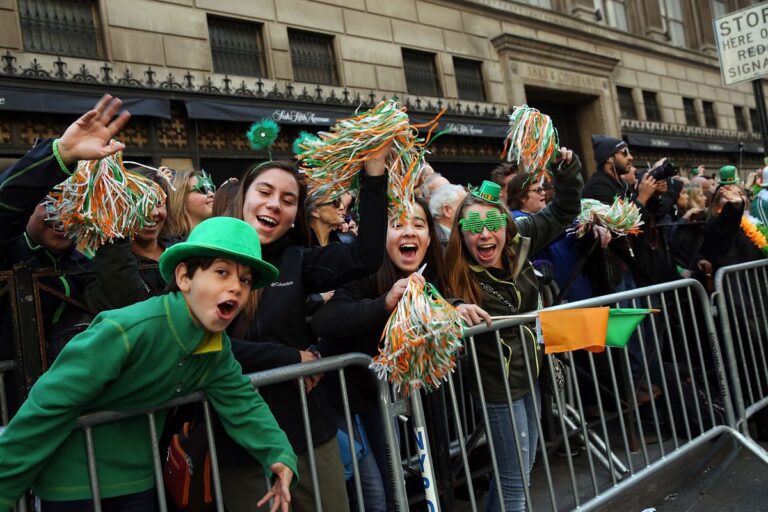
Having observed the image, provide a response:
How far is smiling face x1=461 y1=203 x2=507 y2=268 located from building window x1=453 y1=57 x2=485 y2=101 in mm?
11571

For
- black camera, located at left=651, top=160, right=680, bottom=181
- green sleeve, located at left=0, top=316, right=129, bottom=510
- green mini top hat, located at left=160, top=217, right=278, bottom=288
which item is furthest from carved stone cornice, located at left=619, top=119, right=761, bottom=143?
green sleeve, located at left=0, top=316, right=129, bottom=510

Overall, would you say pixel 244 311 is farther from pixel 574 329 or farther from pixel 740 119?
pixel 740 119

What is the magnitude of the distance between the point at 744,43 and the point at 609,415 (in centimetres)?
450

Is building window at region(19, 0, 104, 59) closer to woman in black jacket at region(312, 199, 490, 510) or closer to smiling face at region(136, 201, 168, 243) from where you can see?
smiling face at region(136, 201, 168, 243)

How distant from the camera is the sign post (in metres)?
6.55

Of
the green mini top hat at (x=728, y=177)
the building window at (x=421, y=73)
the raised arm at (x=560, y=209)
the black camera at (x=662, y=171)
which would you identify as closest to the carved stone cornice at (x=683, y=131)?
the building window at (x=421, y=73)

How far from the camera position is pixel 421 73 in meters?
13.6

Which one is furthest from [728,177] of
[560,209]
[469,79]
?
[469,79]

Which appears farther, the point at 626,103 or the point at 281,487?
the point at 626,103

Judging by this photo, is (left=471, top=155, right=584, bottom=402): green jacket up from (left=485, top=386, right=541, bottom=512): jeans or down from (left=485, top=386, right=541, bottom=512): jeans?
up

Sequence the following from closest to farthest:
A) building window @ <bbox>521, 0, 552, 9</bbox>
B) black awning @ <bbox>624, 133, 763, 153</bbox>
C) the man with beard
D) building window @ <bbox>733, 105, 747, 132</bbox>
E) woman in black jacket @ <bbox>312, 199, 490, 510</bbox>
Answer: woman in black jacket @ <bbox>312, 199, 490, 510</bbox>
the man with beard
building window @ <bbox>521, 0, 552, 9</bbox>
black awning @ <bbox>624, 133, 763, 153</bbox>
building window @ <bbox>733, 105, 747, 132</bbox>

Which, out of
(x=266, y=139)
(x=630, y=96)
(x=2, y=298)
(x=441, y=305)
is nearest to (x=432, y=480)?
(x=441, y=305)

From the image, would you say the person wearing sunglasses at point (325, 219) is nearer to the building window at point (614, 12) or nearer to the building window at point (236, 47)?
the building window at point (236, 47)

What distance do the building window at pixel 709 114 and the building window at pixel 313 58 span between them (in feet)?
52.5
